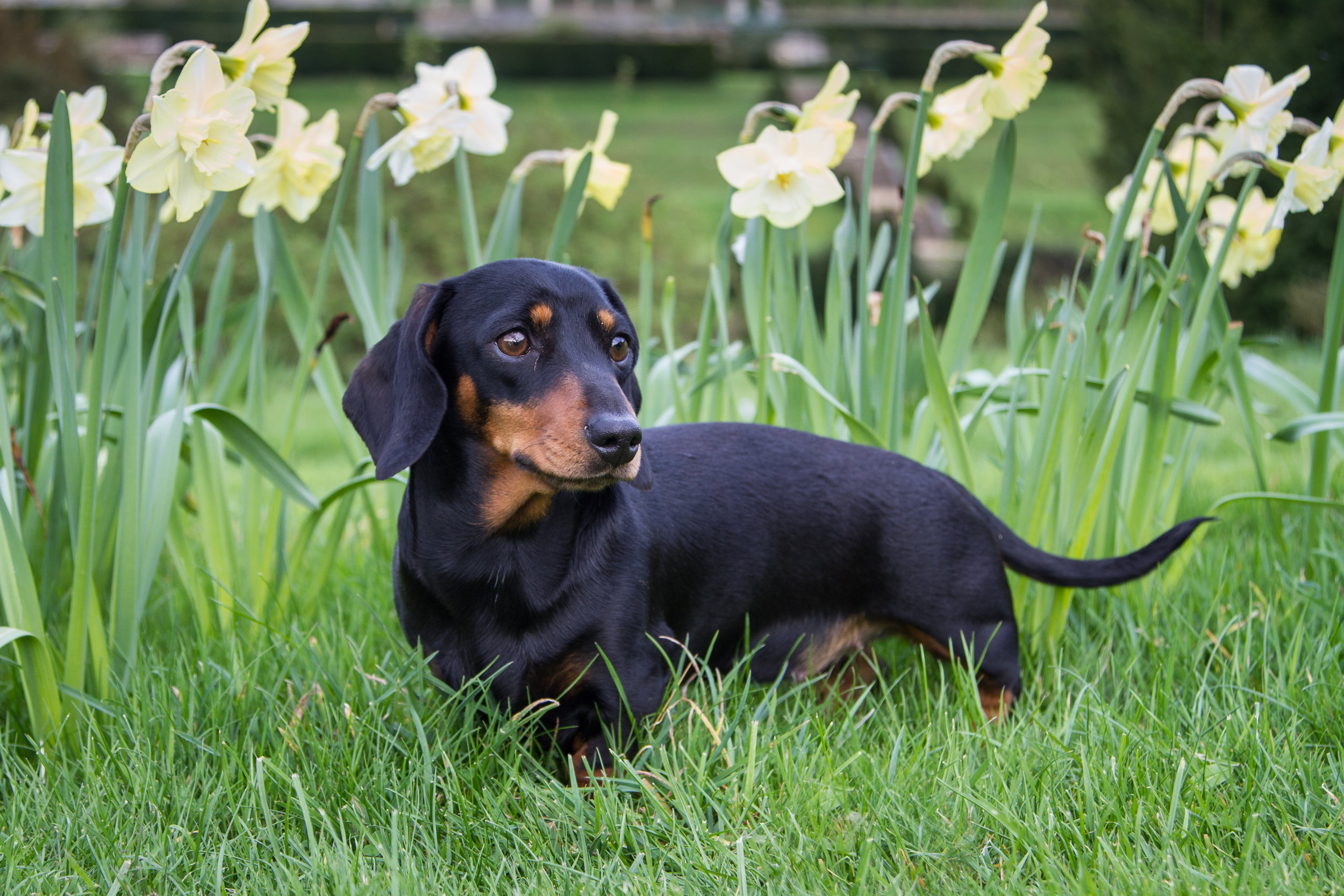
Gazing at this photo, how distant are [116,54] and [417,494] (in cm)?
1110

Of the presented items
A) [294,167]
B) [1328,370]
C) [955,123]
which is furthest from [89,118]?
[1328,370]

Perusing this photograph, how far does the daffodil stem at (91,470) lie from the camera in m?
2.01

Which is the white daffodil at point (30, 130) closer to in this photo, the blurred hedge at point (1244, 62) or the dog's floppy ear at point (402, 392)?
the dog's floppy ear at point (402, 392)

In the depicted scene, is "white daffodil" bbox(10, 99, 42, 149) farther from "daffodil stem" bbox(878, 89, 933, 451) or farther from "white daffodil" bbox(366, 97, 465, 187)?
"daffodil stem" bbox(878, 89, 933, 451)

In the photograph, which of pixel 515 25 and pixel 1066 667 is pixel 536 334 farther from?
pixel 515 25

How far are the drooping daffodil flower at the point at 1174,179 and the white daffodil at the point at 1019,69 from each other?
537 millimetres

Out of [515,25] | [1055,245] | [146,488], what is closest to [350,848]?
[146,488]

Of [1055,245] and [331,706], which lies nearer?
[331,706]

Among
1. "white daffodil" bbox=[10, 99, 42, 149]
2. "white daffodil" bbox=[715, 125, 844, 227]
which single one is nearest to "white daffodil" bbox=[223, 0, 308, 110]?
"white daffodil" bbox=[10, 99, 42, 149]

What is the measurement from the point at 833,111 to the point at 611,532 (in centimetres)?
124

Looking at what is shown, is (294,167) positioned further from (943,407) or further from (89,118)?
(943,407)

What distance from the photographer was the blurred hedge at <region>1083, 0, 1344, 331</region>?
7.09 metres

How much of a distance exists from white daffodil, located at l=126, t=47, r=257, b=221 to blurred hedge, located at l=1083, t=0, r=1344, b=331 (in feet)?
19.1

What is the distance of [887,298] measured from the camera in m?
2.63
